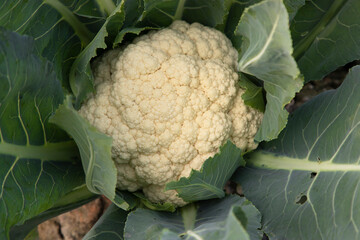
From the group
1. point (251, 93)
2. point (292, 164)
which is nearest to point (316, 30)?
point (251, 93)

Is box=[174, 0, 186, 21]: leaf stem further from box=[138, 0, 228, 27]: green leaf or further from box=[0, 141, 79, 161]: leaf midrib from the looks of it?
box=[0, 141, 79, 161]: leaf midrib

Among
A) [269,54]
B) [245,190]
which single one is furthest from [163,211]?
[269,54]

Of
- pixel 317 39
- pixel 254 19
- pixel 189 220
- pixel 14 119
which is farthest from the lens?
pixel 317 39

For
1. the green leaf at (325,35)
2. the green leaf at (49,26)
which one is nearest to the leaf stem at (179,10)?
the green leaf at (49,26)

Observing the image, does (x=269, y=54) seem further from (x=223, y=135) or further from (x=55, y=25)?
(x=55, y=25)

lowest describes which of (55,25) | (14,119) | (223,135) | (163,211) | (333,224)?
(163,211)

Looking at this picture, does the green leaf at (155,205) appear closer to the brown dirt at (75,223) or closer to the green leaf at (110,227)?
the green leaf at (110,227)

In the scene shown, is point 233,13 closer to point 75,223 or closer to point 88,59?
point 88,59
